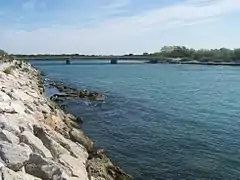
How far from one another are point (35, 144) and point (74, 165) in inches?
53.5

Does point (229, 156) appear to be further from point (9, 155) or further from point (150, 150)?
point (9, 155)

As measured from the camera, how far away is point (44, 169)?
10719 millimetres

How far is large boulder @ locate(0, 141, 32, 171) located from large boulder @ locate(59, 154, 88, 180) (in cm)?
141

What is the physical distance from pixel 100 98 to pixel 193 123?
680 inches

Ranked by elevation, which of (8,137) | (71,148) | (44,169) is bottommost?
(71,148)

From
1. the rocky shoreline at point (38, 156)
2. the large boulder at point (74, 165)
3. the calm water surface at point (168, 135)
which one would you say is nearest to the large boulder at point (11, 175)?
the rocky shoreline at point (38, 156)

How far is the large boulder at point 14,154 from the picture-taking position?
10.4 m

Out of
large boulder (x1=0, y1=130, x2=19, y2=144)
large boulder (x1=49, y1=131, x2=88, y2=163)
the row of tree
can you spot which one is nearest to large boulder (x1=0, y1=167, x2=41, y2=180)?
large boulder (x1=0, y1=130, x2=19, y2=144)

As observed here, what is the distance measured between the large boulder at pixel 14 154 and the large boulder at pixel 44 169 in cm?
19

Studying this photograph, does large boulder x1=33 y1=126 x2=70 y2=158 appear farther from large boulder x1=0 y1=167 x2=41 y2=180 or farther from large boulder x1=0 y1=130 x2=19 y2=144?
large boulder x1=0 y1=167 x2=41 y2=180

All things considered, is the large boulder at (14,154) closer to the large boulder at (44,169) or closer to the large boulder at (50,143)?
the large boulder at (44,169)

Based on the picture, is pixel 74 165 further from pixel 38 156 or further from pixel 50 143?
pixel 38 156

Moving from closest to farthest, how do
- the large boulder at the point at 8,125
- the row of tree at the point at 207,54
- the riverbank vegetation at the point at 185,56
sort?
the large boulder at the point at 8,125 → the riverbank vegetation at the point at 185,56 → the row of tree at the point at 207,54

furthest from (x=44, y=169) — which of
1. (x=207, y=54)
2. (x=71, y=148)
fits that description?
(x=207, y=54)
